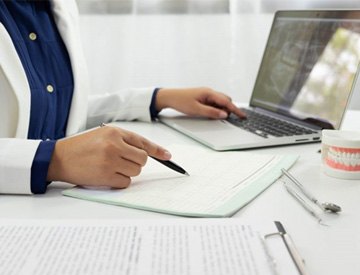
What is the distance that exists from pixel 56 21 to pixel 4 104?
0.92ft

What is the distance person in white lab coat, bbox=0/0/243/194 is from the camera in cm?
65

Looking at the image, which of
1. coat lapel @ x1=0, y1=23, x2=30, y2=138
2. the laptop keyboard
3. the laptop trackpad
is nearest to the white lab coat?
coat lapel @ x1=0, y1=23, x2=30, y2=138

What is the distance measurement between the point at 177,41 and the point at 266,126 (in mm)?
879

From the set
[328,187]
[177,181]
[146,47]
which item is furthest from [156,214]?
[146,47]

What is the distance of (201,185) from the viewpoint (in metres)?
0.65

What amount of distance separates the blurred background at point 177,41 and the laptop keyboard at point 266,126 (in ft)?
2.30

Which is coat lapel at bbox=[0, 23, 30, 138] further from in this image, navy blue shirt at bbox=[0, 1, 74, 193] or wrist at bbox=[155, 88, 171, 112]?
wrist at bbox=[155, 88, 171, 112]

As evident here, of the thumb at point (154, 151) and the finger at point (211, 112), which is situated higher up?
the thumb at point (154, 151)

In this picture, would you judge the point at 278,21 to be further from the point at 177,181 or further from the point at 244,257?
the point at 244,257

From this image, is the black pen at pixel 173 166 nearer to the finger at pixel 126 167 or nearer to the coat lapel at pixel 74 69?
the finger at pixel 126 167

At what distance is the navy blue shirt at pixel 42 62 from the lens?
98 cm

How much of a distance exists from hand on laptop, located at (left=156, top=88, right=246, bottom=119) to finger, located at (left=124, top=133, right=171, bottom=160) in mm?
386

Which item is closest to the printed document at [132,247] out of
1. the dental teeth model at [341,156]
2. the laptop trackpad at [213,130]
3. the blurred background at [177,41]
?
the dental teeth model at [341,156]

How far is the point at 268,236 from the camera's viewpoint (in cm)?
49
